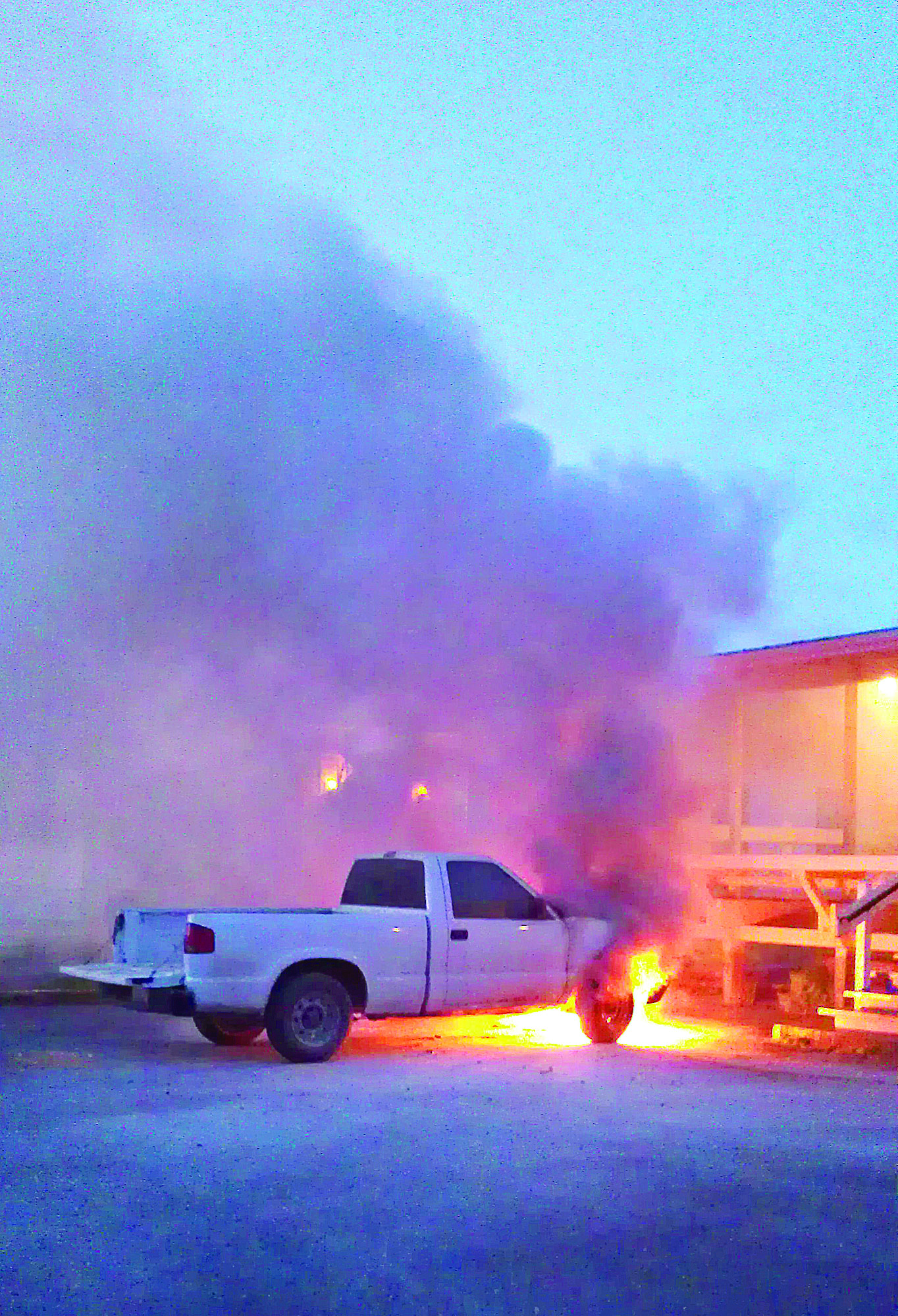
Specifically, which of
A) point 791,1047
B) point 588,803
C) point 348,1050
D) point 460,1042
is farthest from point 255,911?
point 791,1047

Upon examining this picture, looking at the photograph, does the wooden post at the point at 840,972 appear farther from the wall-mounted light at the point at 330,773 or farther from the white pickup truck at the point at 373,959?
the wall-mounted light at the point at 330,773

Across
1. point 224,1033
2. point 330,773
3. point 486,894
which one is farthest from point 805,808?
point 224,1033

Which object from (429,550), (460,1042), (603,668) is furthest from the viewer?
(429,550)

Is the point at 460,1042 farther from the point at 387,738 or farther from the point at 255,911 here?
the point at 387,738

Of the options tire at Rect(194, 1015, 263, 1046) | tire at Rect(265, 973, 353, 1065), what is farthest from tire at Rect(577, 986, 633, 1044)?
tire at Rect(194, 1015, 263, 1046)

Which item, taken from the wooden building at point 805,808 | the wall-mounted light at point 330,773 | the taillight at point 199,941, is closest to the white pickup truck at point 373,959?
the taillight at point 199,941

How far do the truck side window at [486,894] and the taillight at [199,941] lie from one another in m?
2.16

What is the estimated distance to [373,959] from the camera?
37.4 feet

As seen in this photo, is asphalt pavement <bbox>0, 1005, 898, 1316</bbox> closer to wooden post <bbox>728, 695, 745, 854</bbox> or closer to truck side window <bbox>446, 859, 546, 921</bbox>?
truck side window <bbox>446, 859, 546, 921</bbox>

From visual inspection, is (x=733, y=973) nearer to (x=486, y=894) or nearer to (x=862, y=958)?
(x=862, y=958)

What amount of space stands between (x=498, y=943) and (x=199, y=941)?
2.59 meters

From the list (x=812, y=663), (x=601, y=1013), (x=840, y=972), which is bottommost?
(x=601, y=1013)

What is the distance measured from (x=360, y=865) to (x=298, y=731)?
600cm

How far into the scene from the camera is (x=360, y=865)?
42.3 ft
